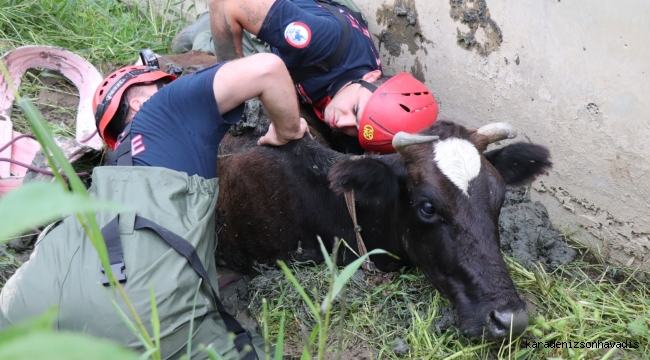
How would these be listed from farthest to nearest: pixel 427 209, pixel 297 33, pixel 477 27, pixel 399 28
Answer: pixel 399 28, pixel 477 27, pixel 297 33, pixel 427 209

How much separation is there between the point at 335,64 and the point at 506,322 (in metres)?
2.34

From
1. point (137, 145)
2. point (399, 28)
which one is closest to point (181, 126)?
point (137, 145)

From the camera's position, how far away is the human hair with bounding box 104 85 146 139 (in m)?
3.87

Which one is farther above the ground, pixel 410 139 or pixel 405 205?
pixel 410 139

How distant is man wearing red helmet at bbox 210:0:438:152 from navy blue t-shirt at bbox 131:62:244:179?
3.19 feet

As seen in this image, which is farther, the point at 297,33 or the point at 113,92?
the point at 297,33

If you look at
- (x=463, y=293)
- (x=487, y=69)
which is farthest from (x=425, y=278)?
(x=487, y=69)

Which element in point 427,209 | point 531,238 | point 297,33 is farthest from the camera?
point 297,33

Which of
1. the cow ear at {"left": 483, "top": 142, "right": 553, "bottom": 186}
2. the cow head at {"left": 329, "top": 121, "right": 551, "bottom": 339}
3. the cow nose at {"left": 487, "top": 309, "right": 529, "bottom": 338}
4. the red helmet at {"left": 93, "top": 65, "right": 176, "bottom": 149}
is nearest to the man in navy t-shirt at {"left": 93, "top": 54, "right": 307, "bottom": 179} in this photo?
the red helmet at {"left": 93, "top": 65, "right": 176, "bottom": 149}

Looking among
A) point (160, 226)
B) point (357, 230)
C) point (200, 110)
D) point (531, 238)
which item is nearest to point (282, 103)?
point (200, 110)

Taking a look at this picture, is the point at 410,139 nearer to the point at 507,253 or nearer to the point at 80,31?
the point at 507,253

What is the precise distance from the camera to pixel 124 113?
3.87 metres

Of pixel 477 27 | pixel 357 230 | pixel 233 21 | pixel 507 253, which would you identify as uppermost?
pixel 233 21

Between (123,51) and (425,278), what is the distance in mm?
3827
